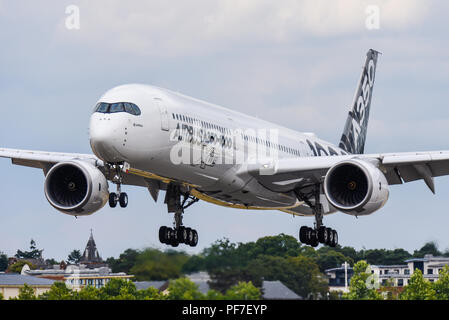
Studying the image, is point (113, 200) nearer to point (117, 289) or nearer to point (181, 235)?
point (117, 289)

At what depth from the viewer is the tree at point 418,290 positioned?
39.7 metres

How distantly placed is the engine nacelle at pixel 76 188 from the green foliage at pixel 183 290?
9276mm

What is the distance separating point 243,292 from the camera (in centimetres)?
3084

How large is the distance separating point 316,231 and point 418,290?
7.99 m

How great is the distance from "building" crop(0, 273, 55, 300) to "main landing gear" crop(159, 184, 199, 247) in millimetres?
4926

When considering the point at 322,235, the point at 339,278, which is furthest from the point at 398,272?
the point at 339,278

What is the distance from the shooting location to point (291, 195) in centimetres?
4616

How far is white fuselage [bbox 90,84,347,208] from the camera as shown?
36562mm
